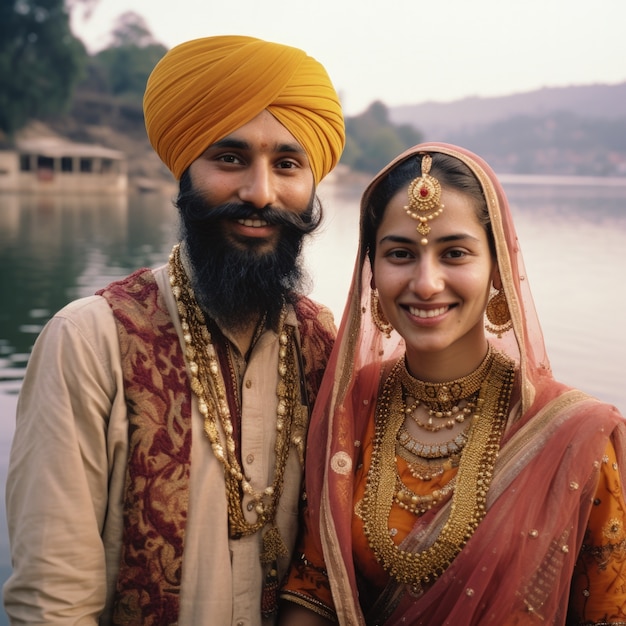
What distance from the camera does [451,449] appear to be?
2.22 metres

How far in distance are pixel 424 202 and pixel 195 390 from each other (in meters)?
0.81

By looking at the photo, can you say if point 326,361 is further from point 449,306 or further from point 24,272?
point 24,272

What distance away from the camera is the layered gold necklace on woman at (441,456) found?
2.09 meters

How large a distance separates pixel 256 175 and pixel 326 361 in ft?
2.10

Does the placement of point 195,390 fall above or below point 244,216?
below

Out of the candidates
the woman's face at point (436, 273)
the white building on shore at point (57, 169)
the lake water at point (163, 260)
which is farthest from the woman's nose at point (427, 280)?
the white building on shore at point (57, 169)

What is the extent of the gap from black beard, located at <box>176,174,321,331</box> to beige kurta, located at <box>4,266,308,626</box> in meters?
0.30

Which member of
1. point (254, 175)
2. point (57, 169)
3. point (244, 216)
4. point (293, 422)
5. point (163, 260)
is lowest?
point (163, 260)

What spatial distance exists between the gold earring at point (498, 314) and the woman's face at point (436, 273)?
0.07 metres

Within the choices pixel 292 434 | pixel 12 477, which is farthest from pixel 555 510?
pixel 12 477

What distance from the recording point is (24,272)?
1498cm

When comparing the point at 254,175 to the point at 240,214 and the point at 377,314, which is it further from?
the point at 377,314

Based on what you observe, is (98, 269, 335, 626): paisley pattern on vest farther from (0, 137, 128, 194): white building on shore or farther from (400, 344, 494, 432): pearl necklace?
(0, 137, 128, 194): white building on shore

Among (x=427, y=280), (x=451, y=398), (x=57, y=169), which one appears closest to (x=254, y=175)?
(x=427, y=280)
